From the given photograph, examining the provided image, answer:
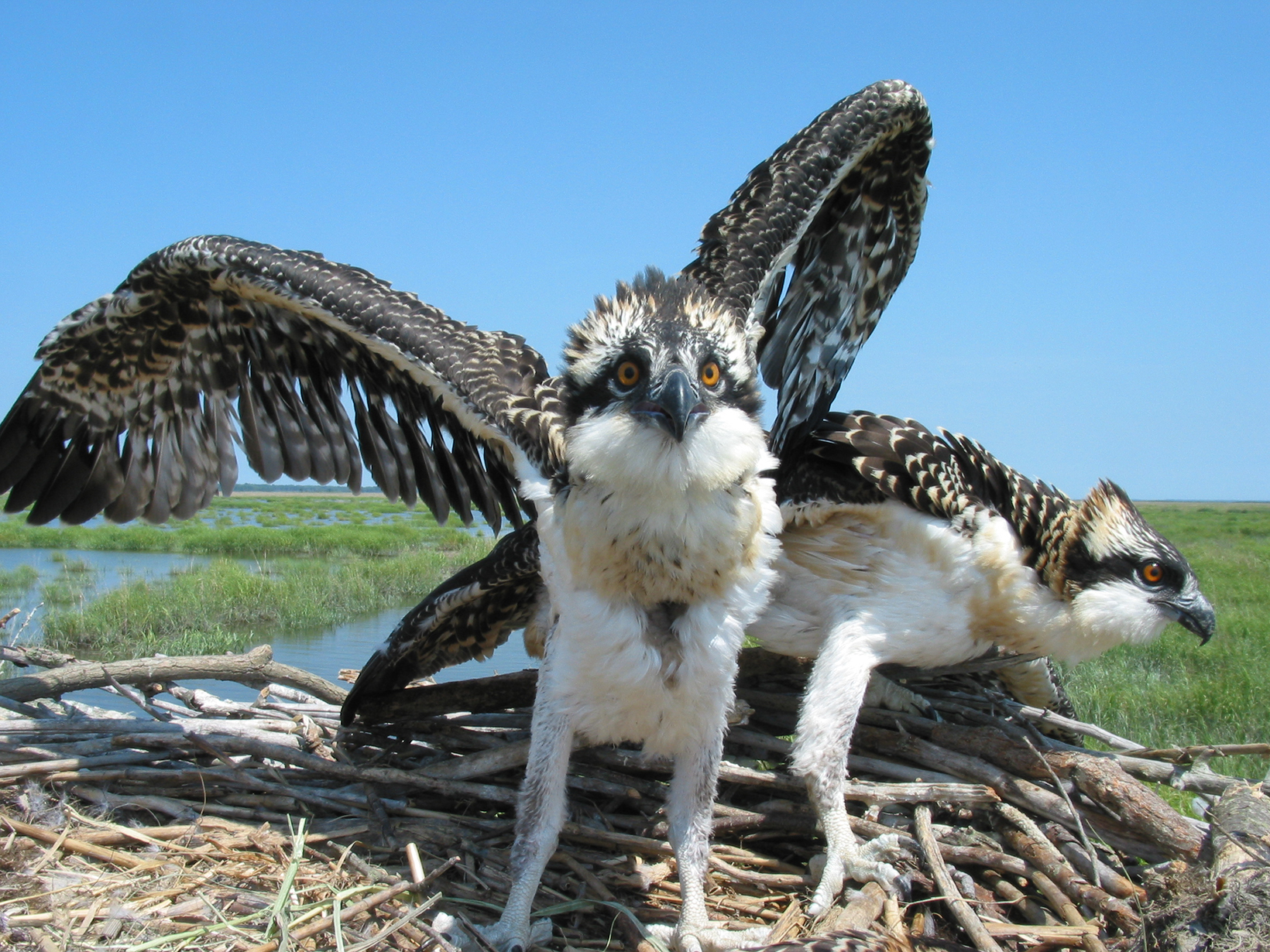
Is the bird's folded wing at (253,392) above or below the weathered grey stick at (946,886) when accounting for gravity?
above

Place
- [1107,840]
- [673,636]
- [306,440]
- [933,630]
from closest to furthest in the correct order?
1. [673,636]
2. [1107,840]
3. [933,630]
4. [306,440]

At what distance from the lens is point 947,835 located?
10.6 ft

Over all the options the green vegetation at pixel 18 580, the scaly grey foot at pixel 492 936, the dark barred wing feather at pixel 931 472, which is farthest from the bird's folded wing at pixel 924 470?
the green vegetation at pixel 18 580

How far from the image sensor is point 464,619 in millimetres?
3838

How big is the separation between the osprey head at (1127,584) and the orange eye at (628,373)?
7.40 feet

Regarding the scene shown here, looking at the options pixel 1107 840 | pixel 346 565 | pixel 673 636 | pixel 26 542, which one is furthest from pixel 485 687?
pixel 26 542

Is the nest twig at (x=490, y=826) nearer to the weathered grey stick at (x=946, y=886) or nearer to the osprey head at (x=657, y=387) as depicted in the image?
the weathered grey stick at (x=946, y=886)

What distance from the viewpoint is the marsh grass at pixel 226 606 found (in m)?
10.9

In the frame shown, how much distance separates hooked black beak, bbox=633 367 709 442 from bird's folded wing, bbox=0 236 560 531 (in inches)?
41.4

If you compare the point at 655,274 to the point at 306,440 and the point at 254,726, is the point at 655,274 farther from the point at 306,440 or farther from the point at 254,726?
the point at 254,726

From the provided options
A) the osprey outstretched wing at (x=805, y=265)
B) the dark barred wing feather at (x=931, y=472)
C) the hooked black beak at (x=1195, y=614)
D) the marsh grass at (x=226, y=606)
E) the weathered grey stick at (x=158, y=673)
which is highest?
the osprey outstretched wing at (x=805, y=265)

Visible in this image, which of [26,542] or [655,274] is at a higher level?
[655,274]

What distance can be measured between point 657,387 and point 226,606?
12.7m

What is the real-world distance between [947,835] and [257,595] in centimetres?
1269
